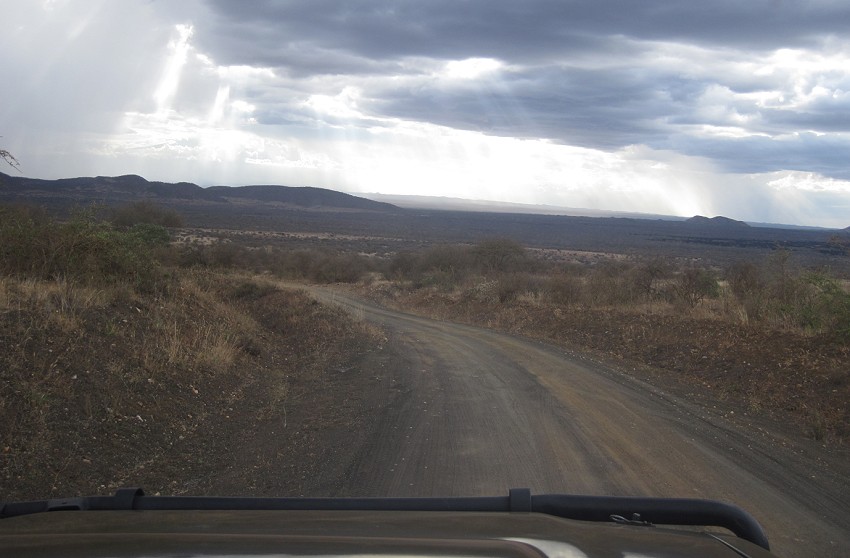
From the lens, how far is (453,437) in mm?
8164

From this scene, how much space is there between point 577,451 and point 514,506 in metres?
5.03

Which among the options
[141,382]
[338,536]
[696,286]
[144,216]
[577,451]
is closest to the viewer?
[338,536]

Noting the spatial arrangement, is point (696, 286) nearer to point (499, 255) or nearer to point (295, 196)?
point (499, 255)

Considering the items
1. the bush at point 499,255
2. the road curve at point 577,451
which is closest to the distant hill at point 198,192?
the bush at point 499,255

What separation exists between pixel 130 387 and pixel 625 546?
24.4ft

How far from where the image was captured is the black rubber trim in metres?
2.88

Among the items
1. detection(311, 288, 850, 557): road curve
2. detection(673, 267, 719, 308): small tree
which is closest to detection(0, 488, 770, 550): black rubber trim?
detection(311, 288, 850, 557): road curve

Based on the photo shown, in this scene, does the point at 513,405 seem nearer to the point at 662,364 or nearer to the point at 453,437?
the point at 453,437

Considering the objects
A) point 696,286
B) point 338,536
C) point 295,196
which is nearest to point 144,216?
point 696,286

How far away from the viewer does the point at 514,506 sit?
2865 millimetres

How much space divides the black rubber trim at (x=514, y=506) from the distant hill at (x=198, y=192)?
99.4 meters

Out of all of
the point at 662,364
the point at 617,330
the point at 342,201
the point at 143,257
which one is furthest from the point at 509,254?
the point at 342,201

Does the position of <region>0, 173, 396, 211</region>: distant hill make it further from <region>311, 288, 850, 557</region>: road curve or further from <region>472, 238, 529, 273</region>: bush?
<region>311, 288, 850, 557</region>: road curve

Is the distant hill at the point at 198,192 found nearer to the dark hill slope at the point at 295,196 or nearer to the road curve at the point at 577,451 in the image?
the dark hill slope at the point at 295,196
